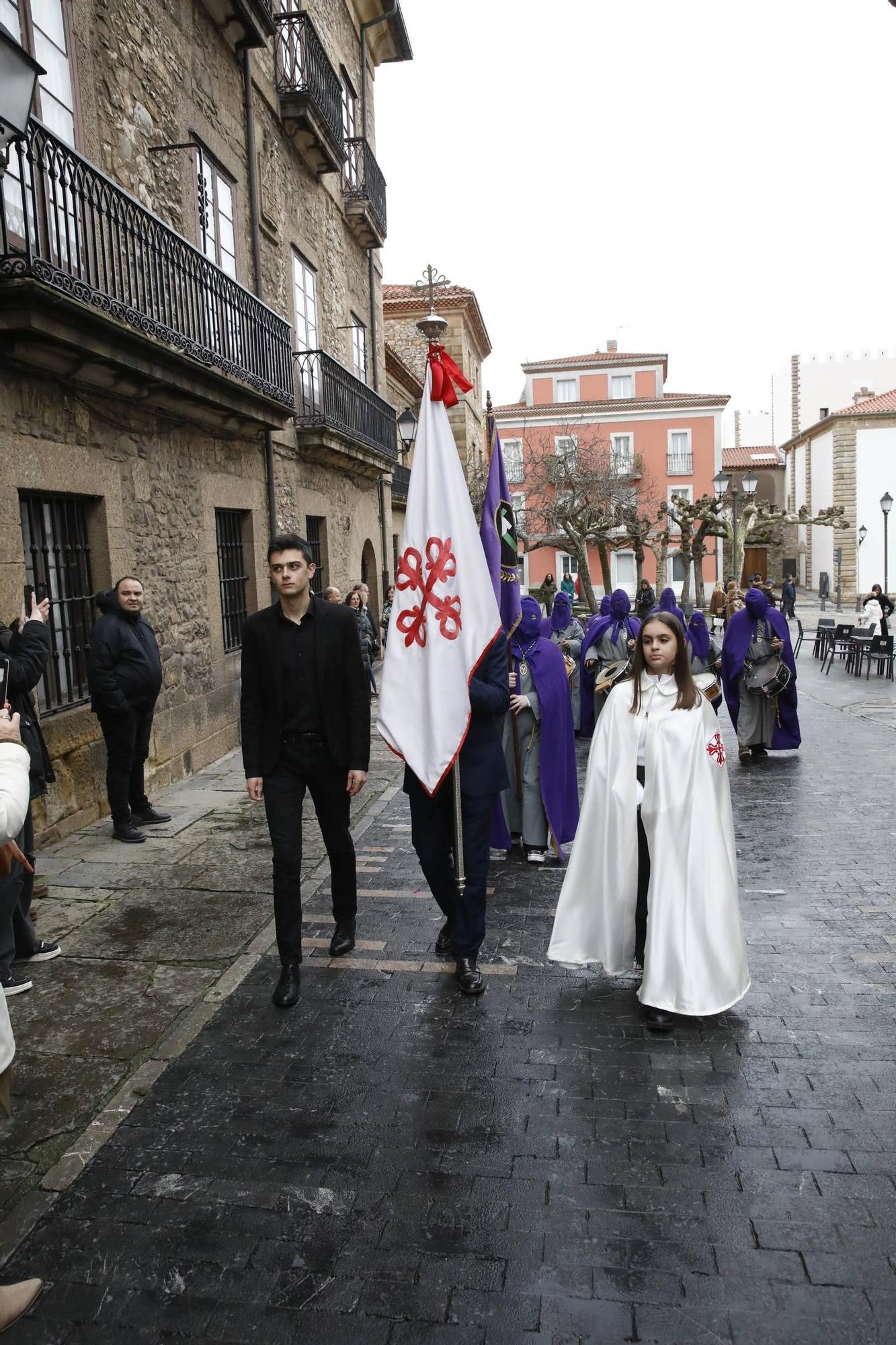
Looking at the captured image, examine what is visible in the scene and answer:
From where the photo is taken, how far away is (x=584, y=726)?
1102 cm

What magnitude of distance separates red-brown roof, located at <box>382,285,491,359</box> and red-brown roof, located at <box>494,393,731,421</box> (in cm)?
799

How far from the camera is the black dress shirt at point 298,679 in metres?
4.29

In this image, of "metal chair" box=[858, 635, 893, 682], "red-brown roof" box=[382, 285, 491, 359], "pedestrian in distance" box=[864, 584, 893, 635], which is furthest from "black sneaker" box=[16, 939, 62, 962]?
"red-brown roof" box=[382, 285, 491, 359]

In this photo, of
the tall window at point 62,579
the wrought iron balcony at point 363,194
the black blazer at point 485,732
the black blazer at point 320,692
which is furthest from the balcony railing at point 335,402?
the black blazer at point 485,732

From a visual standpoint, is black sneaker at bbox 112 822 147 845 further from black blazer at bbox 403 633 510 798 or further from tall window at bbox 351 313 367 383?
tall window at bbox 351 313 367 383

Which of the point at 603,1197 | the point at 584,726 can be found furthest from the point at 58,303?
the point at 584,726

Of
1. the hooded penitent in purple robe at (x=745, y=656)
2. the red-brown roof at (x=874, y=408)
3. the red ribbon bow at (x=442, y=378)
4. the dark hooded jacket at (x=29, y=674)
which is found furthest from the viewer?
the red-brown roof at (x=874, y=408)

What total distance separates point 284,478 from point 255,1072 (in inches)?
402

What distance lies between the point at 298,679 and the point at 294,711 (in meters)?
0.15

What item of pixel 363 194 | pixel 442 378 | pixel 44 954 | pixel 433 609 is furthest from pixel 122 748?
pixel 363 194

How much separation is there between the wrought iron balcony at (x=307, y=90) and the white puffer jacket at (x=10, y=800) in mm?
12111

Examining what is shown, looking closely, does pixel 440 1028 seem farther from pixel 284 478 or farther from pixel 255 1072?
pixel 284 478

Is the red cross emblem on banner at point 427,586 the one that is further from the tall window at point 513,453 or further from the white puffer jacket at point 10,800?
the tall window at point 513,453

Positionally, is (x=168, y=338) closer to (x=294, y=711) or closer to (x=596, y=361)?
(x=294, y=711)
